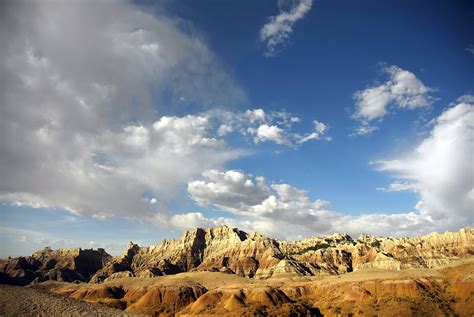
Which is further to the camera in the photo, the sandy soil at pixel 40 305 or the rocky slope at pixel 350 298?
the rocky slope at pixel 350 298

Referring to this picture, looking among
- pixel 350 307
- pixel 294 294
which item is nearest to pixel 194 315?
pixel 294 294

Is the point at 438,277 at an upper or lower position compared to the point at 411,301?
upper

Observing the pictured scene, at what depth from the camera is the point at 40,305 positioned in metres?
40.5

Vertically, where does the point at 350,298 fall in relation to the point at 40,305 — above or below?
below

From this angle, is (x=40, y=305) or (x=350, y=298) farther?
(x=350, y=298)

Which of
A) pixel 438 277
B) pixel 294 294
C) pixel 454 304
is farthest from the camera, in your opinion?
pixel 294 294

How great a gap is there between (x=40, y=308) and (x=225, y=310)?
124 m

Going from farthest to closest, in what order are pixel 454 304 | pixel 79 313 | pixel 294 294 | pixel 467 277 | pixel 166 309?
pixel 166 309 < pixel 294 294 < pixel 467 277 < pixel 454 304 < pixel 79 313

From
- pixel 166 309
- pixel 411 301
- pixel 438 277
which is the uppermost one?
pixel 438 277

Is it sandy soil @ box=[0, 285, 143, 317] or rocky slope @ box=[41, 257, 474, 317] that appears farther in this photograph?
rocky slope @ box=[41, 257, 474, 317]

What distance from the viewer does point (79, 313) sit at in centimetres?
3975

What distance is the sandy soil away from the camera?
127ft

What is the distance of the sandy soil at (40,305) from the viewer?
3878 centimetres

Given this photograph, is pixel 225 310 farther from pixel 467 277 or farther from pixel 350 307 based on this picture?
pixel 467 277
